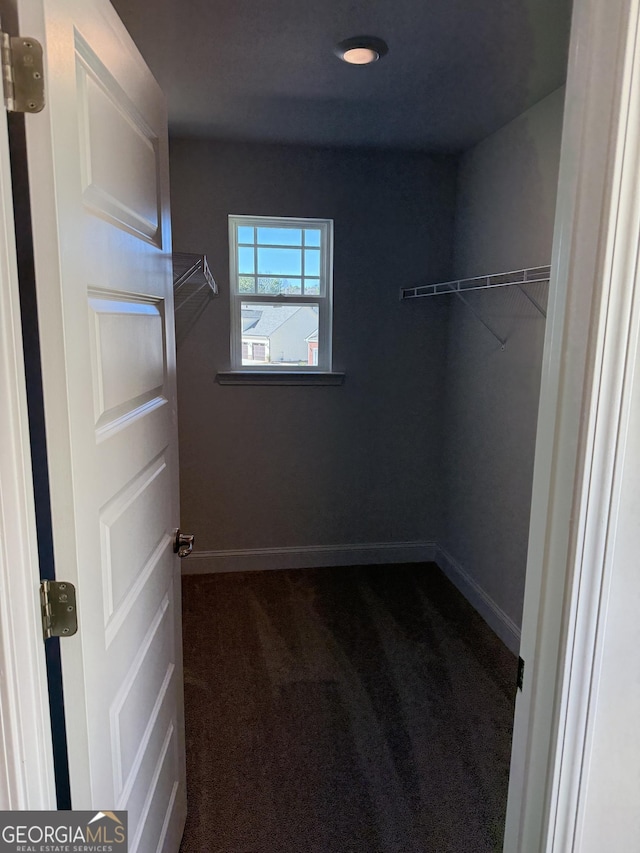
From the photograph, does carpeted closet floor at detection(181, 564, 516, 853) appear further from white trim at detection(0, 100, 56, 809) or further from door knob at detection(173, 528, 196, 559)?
white trim at detection(0, 100, 56, 809)

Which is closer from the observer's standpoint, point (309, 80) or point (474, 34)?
point (474, 34)

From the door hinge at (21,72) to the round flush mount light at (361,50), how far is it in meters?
1.53

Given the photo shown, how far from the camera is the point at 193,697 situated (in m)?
2.33

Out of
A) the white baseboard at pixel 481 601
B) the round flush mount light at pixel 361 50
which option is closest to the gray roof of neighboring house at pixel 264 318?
the round flush mount light at pixel 361 50

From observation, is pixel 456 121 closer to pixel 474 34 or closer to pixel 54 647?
pixel 474 34

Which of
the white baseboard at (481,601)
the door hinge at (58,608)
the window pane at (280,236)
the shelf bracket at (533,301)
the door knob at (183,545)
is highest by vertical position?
the window pane at (280,236)

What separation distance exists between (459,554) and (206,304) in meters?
2.07

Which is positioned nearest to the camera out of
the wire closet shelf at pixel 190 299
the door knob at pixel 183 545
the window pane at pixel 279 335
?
the door knob at pixel 183 545

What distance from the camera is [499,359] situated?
2840 mm

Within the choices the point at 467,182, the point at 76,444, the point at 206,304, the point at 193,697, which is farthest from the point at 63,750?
the point at 467,182

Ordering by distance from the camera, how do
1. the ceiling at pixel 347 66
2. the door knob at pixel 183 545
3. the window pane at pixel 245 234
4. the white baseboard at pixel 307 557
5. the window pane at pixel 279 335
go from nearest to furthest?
the door knob at pixel 183 545
the ceiling at pixel 347 66
the window pane at pixel 245 234
the window pane at pixel 279 335
the white baseboard at pixel 307 557

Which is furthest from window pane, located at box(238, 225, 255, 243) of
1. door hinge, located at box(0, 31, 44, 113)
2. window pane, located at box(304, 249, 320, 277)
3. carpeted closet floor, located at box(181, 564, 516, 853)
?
door hinge, located at box(0, 31, 44, 113)

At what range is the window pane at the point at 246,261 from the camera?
3.29 m

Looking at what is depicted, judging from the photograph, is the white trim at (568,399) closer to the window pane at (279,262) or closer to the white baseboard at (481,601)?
the white baseboard at (481,601)
